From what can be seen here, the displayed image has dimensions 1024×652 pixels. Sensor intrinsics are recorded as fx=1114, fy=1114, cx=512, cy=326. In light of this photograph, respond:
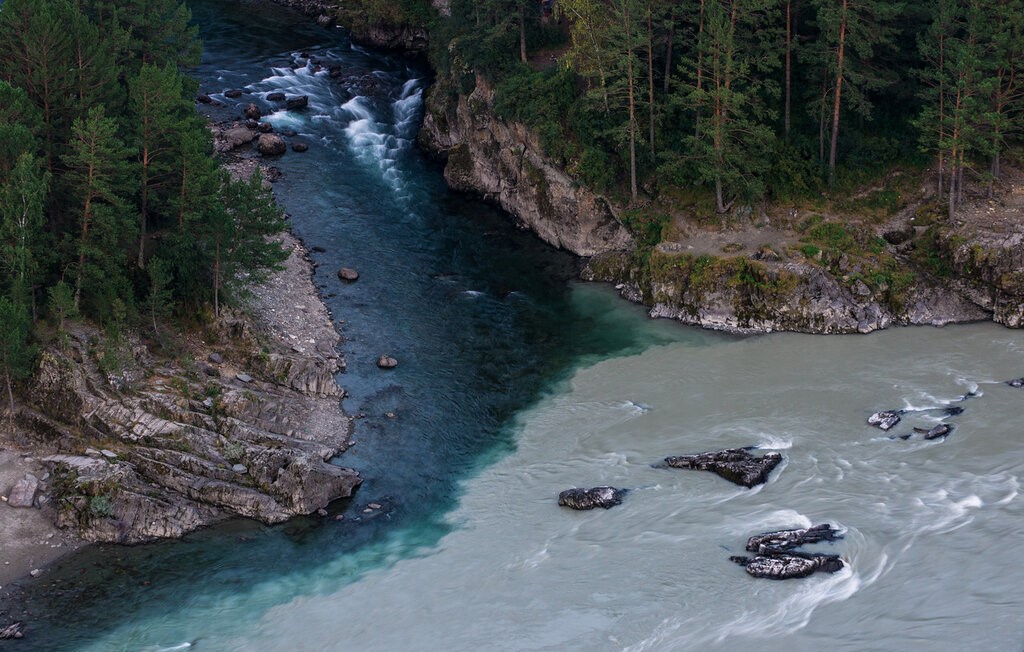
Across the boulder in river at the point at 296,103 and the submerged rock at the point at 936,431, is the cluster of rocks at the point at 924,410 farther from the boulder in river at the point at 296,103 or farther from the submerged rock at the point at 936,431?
the boulder in river at the point at 296,103

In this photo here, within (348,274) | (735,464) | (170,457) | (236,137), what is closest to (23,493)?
(170,457)

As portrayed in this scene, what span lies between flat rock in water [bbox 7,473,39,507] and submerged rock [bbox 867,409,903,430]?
3992 centimetres

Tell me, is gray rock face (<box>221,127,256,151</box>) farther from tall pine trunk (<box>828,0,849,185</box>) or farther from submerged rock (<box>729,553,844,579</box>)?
submerged rock (<box>729,553,844,579</box>)

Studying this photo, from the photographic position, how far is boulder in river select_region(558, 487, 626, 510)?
51469mm

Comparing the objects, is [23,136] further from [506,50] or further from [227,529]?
[506,50]

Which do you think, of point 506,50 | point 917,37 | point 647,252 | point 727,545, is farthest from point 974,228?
point 506,50

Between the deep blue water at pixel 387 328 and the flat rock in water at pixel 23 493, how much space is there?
387 centimetres

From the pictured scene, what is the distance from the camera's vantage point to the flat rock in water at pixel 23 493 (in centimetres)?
5050

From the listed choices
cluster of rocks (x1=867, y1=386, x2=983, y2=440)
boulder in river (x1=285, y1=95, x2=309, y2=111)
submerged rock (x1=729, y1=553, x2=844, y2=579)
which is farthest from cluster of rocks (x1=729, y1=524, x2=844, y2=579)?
boulder in river (x1=285, y1=95, x2=309, y2=111)

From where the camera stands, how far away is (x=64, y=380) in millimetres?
54344

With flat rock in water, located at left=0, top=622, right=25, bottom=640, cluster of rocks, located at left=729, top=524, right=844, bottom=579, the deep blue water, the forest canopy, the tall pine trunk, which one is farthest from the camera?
the tall pine trunk

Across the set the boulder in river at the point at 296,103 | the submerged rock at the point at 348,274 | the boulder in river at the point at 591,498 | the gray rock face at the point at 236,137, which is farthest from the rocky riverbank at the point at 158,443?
the boulder in river at the point at 296,103

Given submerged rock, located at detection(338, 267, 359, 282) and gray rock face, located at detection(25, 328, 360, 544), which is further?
submerged rock, located at detection(338, 267, 359, 282)

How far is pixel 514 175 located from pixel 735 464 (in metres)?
35.4
